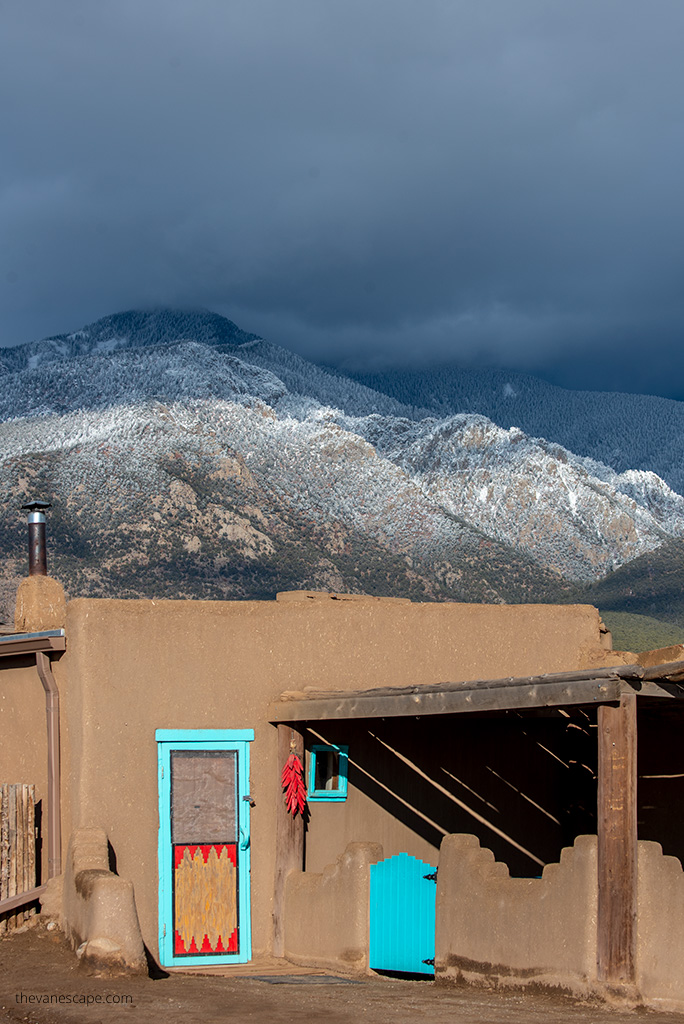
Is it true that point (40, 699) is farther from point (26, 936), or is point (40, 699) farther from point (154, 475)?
point (154, 475)

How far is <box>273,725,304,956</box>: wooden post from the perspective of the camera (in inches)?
458

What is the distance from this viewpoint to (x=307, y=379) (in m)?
101

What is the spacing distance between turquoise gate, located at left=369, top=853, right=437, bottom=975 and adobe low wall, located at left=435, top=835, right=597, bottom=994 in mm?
619

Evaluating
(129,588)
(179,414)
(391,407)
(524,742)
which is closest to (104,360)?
(179,414)

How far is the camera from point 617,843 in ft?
28.9

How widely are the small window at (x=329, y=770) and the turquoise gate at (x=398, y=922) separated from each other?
1.37 meters

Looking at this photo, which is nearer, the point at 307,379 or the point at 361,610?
A: the point at 361,610

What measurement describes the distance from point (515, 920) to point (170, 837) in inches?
139

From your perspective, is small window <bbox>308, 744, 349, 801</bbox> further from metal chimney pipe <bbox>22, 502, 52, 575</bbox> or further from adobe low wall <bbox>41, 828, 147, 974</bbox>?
metal chimney pipe <bbox>22, 502, 52, 575</bbox>

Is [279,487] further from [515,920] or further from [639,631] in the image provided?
[515,920]

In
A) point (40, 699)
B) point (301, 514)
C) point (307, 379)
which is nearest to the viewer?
point (40, 699)

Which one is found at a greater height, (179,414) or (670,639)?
(179,414)

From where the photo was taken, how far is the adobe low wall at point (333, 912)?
10797mm

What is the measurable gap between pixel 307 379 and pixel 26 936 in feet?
298
